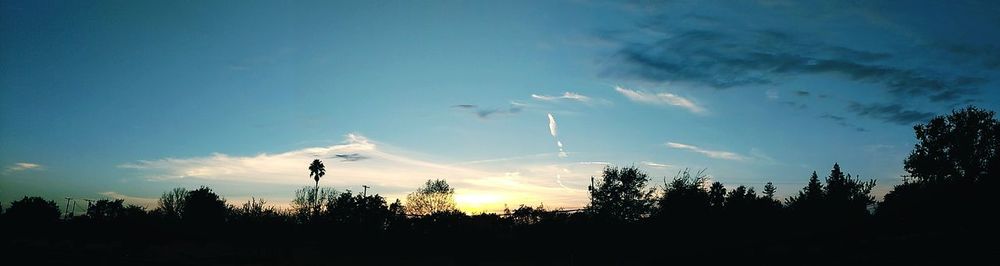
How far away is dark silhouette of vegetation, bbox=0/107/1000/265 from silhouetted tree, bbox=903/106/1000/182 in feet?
0.35

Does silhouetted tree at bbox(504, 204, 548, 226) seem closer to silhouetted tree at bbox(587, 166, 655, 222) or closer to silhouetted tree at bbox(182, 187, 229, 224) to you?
silhouetted tree at bbox(587, 166, 655, 222)

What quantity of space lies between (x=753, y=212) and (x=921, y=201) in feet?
30.3

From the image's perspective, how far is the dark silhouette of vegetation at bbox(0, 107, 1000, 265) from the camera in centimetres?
1600

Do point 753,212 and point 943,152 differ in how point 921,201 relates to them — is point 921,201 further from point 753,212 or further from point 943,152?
point 943,152

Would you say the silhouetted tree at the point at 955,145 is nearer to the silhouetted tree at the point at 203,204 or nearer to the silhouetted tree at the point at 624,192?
the silhouetted tree at the point at 624,192

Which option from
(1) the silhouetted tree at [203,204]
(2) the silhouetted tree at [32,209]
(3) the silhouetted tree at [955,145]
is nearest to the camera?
(3) the silhouetted tree at [955,145]

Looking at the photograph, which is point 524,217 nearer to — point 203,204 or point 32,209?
point 203,204

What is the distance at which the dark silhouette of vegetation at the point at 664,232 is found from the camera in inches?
630

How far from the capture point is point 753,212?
27.9 meters

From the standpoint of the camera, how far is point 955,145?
53.2m

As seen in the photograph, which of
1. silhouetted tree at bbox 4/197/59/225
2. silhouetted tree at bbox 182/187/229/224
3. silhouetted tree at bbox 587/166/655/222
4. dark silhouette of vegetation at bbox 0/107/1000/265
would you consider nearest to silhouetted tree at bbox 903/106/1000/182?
dark silhouette of vegetation at bbox 0/107/1000/265

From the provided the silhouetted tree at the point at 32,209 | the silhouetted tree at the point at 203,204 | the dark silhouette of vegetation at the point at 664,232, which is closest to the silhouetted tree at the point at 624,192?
the dark silhouette of vegetation at the point at 664,232

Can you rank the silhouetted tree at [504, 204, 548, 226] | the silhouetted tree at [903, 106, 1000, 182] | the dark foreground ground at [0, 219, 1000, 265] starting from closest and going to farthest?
the dark foreground ground at [0, 219, 1000, 265] < the silhouetted tree at [504, 204, 548, 226] < the silhouetted tree at [903, 106, 1000, 182]

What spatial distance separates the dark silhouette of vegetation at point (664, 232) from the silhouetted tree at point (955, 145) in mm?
106
